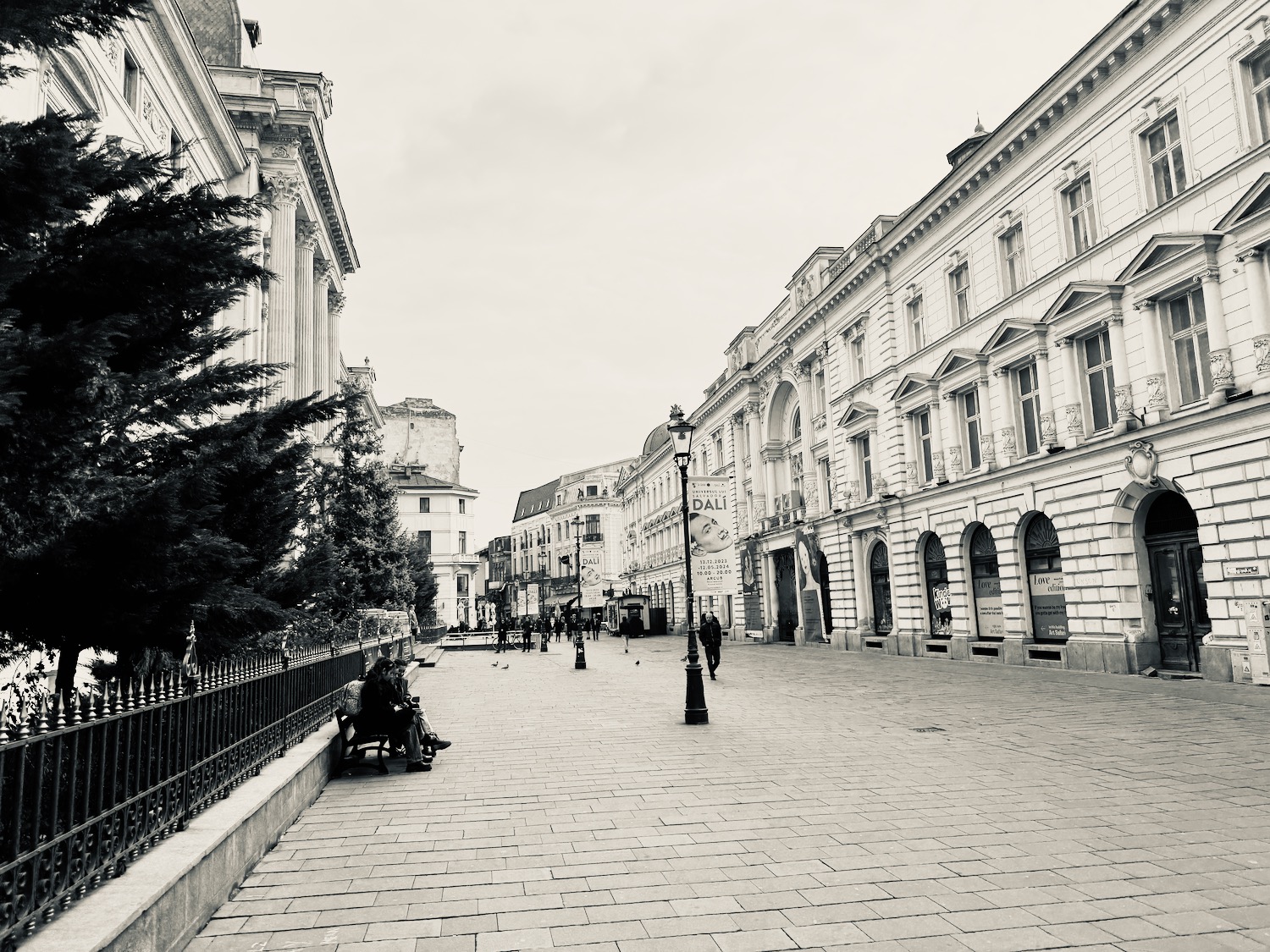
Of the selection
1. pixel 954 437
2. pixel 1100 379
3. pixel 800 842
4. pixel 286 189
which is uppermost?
pixel 286 189

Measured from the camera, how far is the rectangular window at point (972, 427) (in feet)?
87.1

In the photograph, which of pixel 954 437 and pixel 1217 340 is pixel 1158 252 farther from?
pixel 954 437

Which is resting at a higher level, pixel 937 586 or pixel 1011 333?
pixel 1011 333

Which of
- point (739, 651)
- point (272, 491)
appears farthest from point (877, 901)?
point (739, 651)

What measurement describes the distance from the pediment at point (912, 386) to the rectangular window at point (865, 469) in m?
3.89

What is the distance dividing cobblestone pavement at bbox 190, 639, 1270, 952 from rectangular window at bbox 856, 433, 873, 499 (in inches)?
814

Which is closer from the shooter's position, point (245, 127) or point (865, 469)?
point (245, 127)

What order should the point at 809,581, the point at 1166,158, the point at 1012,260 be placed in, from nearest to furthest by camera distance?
the point at 1166,158 < the point at 1012,260 < the point at 809,581

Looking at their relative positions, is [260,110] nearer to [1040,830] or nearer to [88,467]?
[88,467]

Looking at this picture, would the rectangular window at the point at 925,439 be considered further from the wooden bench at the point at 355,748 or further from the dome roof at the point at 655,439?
the dome roof at the point at 655,439

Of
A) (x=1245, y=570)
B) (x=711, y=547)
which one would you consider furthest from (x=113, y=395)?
(x=1245, y=570)

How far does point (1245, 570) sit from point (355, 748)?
1568 cm

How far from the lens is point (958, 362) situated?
2664cm

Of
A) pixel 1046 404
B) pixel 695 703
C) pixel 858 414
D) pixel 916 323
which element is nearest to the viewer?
pixel 695 703
